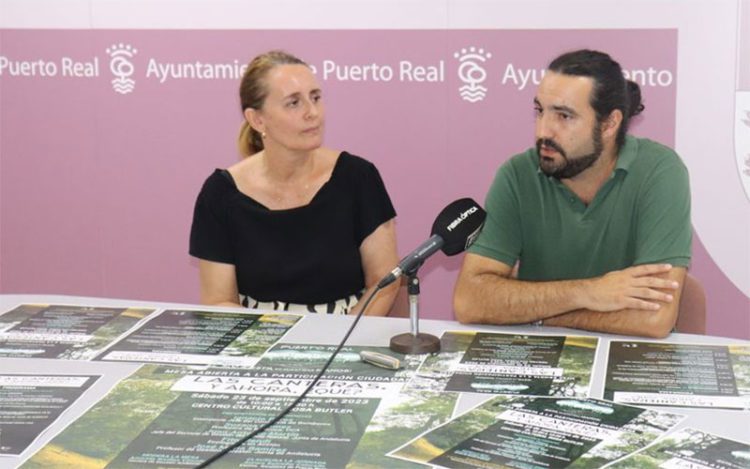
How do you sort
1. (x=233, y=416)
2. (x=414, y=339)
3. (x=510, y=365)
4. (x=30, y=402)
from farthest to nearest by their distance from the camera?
(x=414, y=339) → (x=510, y=365) → (x=30, y=402) → (x=233, y=416)

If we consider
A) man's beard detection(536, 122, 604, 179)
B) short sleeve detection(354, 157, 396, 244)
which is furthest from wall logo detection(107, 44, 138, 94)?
man's beard detection(536, 122, 604, 179)

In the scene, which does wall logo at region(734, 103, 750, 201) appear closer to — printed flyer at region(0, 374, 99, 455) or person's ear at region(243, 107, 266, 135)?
person's ear at region(243, 107, 266, 135)

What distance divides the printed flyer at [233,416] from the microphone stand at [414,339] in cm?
4

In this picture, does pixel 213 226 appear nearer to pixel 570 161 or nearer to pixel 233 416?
pixel 570 161

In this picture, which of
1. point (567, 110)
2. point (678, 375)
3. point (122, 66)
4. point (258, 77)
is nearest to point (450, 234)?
point (678, 375)

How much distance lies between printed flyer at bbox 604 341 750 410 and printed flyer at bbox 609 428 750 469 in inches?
7.1

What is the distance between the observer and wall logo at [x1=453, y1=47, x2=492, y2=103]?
4195mm

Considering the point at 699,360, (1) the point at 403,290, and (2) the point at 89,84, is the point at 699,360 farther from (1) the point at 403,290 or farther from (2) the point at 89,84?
(2) the point at 89,84

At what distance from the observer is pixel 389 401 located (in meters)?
2.07

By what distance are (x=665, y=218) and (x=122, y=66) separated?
2.75m

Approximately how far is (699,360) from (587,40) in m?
2.09

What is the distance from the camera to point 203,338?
2.56 m

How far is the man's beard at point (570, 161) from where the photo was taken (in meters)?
3.02

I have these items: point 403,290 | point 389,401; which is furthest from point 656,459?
point 403,290
